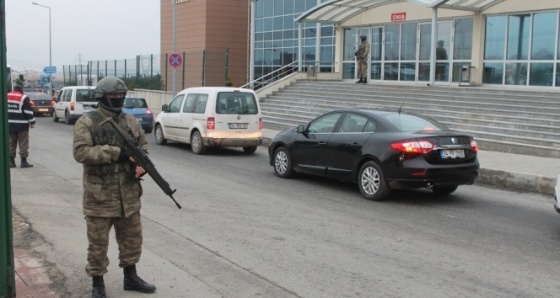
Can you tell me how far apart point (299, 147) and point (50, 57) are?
178 feet

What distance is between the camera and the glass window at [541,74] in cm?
2067

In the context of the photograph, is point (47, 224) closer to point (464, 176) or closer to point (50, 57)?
point (464, 176)

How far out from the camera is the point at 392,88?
77.0 ft

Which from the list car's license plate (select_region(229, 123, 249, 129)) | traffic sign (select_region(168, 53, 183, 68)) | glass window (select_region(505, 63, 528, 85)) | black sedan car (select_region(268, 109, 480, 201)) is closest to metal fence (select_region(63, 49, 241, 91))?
traffic sign (select_region(168, 53, 183, 68))

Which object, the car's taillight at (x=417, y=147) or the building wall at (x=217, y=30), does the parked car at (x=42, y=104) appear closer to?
the building wall at (x=217, y=30)

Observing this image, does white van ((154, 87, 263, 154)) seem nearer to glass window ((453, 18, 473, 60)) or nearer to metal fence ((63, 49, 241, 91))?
glass window ((453, 18, 473, 60))

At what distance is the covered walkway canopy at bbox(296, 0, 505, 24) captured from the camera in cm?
2255

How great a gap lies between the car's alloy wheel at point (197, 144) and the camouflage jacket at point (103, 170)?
1116 centimetres

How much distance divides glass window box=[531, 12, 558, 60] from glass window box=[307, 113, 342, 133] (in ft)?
43.1

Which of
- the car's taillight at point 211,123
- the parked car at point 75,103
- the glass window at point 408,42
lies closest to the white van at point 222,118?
the car's taillight at point 211,123

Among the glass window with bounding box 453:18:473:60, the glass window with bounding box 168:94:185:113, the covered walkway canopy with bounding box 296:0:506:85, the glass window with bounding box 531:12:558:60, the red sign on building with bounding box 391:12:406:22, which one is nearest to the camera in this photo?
the glass window with bounding box 168:94:185:113

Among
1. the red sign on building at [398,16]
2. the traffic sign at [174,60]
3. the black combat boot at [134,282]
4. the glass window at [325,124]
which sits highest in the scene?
the red sign on building at [398,16]

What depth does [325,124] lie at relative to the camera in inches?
429

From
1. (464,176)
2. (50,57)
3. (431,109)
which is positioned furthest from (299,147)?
(50,57)
